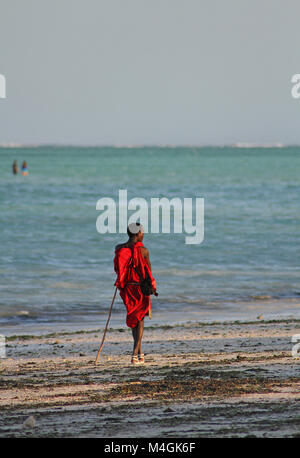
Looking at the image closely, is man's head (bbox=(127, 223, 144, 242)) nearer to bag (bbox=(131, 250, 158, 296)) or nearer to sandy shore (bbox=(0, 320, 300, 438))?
bag (bbox=(131, 250, 158, 296))

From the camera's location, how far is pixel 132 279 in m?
8.98

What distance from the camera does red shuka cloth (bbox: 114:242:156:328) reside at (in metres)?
8.92

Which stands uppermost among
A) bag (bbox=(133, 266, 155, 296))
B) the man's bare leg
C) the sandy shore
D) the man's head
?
the man's head

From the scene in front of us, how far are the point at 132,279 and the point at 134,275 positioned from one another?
5cm

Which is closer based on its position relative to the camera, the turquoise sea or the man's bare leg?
the man's bare leg

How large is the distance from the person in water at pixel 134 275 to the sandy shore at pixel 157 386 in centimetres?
46

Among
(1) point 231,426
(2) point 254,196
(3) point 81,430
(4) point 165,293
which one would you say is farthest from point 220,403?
(2) point 254,196

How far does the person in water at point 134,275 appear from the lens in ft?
29.2

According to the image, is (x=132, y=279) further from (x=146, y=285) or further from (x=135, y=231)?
(x=135, y=231)

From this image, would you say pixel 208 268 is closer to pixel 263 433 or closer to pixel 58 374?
pixel 58 374

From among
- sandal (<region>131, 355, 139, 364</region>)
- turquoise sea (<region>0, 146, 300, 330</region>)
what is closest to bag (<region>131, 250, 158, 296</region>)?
sandal (<region>131, 355, 139, 364</region>)

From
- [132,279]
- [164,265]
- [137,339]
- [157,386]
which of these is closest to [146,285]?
[132,279]

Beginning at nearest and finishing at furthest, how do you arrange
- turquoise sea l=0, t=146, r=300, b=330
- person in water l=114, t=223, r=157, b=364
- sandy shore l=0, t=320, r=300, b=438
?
sandy shore l=0, t=320, r=300, b=438 < person in water l=114, t=223, r=157, b=364 < turquoise sea l=0, t=146, r=300, b=330

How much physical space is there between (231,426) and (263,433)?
329 mm
